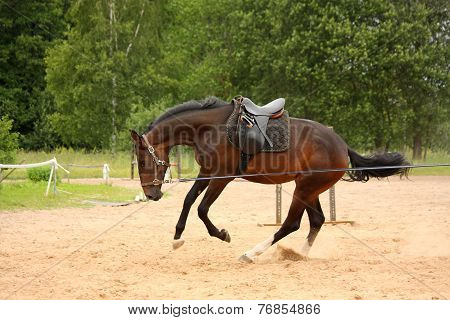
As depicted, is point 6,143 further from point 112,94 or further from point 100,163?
point 112,94

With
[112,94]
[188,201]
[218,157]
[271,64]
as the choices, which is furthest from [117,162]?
[218,157]

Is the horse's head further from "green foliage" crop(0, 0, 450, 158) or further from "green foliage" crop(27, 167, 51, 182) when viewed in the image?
"green foliage" crop(0, 0, 450, 158)

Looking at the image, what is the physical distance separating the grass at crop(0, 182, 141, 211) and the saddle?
7.73 metres

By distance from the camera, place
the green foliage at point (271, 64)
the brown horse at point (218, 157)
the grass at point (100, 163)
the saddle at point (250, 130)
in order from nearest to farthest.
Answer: the saddle at point (250, 130) → the brown horse at point (218, 157) → the grass at point (100, 163) → the green foliage at point (271, 64)

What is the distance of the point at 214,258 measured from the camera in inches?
339

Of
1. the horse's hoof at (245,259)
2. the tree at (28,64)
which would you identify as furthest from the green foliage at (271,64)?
the horse's hoof at (245,259)

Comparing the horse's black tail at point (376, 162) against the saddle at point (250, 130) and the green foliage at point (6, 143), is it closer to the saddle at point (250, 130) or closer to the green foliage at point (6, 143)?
the saddle at point (250, 130)

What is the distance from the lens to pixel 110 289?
635 cm

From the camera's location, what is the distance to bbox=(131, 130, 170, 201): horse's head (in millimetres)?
8117

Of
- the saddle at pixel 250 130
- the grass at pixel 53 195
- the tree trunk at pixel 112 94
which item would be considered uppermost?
the tree trunk at pixel 112 94

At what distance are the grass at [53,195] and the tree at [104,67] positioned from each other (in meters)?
17.6

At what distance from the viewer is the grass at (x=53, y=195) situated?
47.6 feet

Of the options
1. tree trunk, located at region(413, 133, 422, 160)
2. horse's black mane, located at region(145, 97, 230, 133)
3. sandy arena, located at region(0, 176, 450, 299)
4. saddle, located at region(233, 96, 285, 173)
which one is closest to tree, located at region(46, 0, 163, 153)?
tree trunk, located at region(413, 133, 422, 160)
